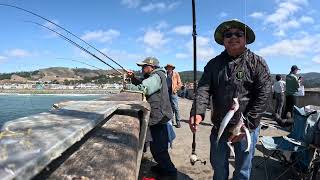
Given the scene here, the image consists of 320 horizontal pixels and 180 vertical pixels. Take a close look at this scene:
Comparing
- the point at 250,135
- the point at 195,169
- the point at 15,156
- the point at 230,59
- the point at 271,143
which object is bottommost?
the point at 195,169

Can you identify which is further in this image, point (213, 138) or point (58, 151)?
point (213, 138)

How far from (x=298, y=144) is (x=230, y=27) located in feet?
7.82

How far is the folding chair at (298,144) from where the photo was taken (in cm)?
588

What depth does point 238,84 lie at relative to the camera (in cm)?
423

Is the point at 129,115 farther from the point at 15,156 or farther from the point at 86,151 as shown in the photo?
the point at 15,156

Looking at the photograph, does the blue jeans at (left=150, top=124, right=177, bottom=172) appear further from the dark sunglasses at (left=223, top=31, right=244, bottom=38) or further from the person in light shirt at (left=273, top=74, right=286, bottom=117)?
the person in light shirt at (left=273, top=74, right=286, bottom=117)

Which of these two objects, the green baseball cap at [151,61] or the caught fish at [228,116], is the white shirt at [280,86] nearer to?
the green baseball cap at [151,61]

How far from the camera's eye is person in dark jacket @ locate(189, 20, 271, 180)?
13.9 ft

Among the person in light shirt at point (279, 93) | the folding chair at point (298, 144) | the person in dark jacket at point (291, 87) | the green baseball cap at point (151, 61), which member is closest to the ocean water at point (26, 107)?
the green baseball cap at point (151, 61)

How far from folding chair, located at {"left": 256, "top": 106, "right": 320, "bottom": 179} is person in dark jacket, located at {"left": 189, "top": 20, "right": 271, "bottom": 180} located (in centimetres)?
174

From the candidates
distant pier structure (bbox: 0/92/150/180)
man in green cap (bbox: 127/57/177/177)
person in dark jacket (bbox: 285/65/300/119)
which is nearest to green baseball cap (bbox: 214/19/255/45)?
man in green cap (bbox: 127/57/177/177)

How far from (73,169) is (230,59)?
105 inches

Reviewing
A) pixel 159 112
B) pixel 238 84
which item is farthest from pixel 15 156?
pixel 159 112

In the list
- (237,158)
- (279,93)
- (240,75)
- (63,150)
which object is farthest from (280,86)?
(63,150)
